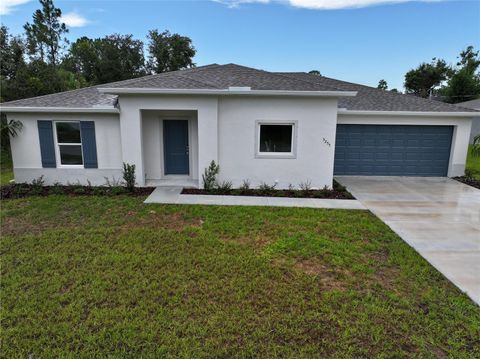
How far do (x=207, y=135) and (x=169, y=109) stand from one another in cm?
148

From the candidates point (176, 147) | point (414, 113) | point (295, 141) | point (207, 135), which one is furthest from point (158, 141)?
point (414, 113)

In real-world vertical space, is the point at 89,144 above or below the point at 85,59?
below

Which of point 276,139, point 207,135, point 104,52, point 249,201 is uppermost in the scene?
point 104,52

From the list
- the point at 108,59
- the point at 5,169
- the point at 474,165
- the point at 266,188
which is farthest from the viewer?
the point at 108,59

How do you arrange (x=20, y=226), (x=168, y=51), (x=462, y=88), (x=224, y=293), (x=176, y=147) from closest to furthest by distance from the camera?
(x=224, y=293), (x=20, y=226), (x=176, y=147), (x=462, y=88), (x=168, y=51)

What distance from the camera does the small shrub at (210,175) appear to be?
9548 mm

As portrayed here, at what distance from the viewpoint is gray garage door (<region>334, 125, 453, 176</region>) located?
12.0m

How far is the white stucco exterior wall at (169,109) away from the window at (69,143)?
1930mm

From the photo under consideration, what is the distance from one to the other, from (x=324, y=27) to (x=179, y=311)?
57.4 ft

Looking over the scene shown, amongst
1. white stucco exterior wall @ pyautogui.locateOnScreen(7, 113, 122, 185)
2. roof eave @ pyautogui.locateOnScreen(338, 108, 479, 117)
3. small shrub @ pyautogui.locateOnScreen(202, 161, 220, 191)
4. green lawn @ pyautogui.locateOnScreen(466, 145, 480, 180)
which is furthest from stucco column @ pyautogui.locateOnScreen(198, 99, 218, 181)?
green lawn @ pyautogui.locateOnScreen(466, 145, 480, 180)

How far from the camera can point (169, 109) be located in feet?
30.4

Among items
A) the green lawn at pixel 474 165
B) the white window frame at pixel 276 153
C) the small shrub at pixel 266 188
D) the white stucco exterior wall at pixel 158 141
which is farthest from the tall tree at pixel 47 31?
the green lawn at pixel 474 165

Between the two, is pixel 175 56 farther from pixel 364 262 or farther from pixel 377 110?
pixel 364 262

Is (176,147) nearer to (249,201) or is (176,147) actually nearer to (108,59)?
(249,201)
